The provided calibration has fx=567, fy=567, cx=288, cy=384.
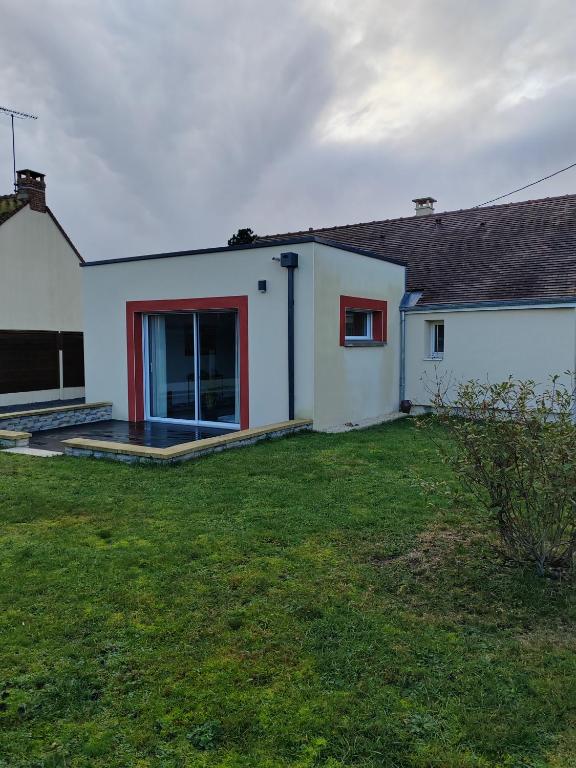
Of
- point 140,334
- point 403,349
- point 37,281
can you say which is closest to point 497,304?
point 403,349

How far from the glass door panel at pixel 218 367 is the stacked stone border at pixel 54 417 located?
2.73m

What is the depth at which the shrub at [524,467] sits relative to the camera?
4.05 metres

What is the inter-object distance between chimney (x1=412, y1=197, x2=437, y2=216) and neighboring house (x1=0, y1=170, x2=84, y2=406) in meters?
12.8

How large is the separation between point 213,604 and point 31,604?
Result: 133cm

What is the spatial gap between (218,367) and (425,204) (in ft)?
42.5

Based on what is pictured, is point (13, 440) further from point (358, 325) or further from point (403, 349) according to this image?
point (403, 349)

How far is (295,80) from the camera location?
14945 mm

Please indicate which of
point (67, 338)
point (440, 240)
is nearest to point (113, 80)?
point (67, 338)

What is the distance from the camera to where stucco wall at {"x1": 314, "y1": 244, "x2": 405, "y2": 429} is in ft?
37.8

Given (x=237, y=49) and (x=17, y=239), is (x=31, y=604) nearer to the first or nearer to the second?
(x=237, y=49)

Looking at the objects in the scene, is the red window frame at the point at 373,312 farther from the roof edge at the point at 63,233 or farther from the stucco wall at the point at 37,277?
the stucco wall at the point at 37,277

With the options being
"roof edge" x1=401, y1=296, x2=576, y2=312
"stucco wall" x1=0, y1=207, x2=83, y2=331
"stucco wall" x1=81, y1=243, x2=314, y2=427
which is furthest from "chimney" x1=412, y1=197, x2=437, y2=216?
"stucco wall" x1=0, y1=207, x2=83, y2=331

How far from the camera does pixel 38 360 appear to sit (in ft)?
59.7

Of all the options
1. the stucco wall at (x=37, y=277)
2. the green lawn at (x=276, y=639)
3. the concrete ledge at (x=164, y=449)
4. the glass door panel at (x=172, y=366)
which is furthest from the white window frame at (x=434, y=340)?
the stucco wall at (x=37, y=277)
